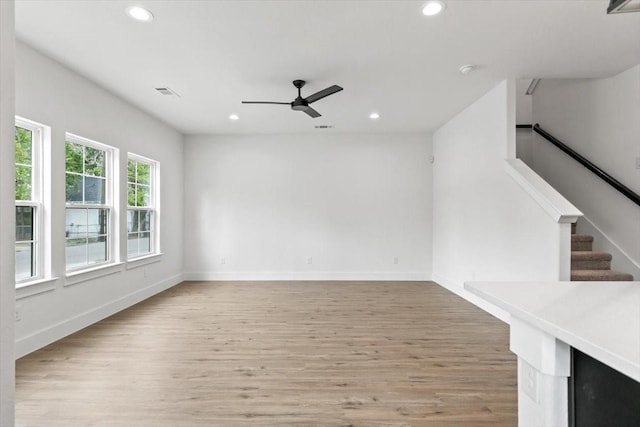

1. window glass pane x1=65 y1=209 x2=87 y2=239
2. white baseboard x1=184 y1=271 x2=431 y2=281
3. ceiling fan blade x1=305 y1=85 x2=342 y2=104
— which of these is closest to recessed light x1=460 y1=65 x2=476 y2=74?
ceiling fan blade x1=305 y1=85 x2=342 y2=104

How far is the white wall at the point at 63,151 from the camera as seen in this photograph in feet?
9.12

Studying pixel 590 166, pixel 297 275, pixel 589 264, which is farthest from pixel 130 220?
pixel 590 166

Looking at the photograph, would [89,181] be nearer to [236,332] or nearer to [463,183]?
[236,332]

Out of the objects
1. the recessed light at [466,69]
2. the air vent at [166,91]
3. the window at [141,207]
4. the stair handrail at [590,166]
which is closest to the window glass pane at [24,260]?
the window at [141,207]

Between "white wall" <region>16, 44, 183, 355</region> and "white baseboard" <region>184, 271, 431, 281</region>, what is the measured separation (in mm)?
Result: 958

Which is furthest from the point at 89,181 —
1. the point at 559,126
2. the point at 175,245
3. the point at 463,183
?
the point at 559,126

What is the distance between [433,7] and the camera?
2256mm

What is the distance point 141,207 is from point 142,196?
195 millimetres

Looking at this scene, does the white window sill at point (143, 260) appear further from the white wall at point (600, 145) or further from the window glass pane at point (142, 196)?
the white wall at point (600, 145)

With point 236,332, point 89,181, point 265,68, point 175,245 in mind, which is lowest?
point 236,332

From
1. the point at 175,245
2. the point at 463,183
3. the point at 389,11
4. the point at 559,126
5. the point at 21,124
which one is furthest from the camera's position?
the point at 175,245

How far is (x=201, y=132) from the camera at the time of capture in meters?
5.83

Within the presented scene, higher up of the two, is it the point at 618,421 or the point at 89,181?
the point at 89,181

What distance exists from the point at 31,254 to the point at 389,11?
386cm
